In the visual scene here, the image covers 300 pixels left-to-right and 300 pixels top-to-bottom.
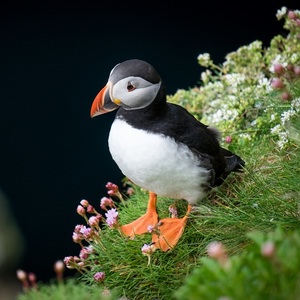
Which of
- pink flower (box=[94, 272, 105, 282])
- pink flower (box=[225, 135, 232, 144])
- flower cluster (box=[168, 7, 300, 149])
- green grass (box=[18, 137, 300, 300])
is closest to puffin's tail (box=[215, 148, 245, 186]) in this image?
green grass (box=[18, 137, 300, 300])

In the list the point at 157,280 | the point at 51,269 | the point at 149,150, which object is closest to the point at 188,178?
the point at 149,150

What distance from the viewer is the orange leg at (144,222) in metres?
2.39

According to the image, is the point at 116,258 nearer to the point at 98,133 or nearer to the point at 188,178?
the point at 188,178

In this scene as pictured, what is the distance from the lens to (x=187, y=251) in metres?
2.27

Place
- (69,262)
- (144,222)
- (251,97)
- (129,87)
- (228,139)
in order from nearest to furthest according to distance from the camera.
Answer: (129,87)
(69,262)
(144,222)
(228,139)
(251,97)

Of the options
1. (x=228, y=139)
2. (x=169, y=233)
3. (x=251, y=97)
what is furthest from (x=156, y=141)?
(x=251, y=97)

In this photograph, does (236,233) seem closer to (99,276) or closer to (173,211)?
(173,211)

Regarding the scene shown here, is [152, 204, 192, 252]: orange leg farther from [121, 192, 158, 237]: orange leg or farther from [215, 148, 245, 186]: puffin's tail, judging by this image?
[215, 148, 245, 186]: puffin's tail

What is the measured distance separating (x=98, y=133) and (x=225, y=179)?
2.10 meters

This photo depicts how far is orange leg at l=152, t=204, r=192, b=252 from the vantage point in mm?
2270

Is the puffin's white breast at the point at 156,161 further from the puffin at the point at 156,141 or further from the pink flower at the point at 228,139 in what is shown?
the pink flower at the point at 228,139

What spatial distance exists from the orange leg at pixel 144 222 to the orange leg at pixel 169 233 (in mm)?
63

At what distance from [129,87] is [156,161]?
258 mm

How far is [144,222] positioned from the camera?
8.06 ft
